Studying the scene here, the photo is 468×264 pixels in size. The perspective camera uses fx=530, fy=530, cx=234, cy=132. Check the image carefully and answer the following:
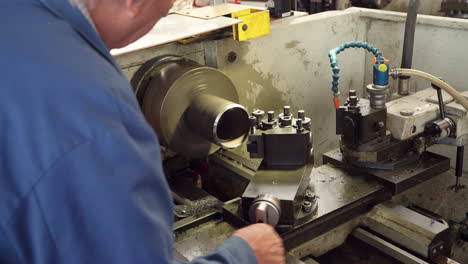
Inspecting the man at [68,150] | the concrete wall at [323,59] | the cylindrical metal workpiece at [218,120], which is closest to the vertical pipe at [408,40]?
the concrete wall at [323,59]

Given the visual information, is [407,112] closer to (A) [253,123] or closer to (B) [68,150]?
(A) [253,123]

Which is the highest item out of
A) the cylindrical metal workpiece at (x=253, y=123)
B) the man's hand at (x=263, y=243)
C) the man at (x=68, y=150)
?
the man at (x=68, y=150)

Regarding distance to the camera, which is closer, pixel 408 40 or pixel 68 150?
pixel 68 150

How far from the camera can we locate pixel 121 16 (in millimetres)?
667

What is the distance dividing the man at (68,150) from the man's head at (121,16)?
23 millimetres

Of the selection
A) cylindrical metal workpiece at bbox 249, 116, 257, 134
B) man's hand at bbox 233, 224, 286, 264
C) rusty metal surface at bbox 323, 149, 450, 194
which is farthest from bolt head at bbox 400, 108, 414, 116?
man's hand at bbox 233, 224, 286, 264

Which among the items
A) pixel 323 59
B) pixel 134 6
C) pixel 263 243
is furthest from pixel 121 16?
pixel 323 59

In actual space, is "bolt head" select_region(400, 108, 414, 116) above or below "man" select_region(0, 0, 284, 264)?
below

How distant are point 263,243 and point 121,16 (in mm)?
393

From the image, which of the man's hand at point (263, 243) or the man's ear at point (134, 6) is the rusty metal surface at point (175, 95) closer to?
the man's hand at point (263, 243)

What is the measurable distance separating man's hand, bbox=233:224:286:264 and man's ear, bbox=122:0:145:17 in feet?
1.18

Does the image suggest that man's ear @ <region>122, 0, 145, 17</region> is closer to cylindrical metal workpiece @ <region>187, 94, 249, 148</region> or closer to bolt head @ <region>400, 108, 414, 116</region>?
cylindrical metal workpiece @ <region>187, 94, 249, 148</region>

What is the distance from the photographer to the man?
54 cm

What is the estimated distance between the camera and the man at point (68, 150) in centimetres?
54
